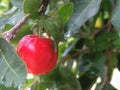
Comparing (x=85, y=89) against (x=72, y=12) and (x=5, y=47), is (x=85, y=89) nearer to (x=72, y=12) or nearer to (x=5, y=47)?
(x=72, y=12)

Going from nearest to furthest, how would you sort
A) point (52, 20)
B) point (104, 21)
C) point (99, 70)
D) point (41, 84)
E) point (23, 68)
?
point (23, 68) < point (52, 20) < point (41, 84) < point (99, 70) < point (104, 21)

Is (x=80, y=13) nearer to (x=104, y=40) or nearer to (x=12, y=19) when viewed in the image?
(x=12, y=19)

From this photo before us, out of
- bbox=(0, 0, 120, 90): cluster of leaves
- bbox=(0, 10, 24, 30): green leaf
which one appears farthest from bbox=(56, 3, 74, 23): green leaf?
bbox=(0, 10, 24, 30): green leaf

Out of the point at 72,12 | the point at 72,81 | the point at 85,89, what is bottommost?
the point at 85,89

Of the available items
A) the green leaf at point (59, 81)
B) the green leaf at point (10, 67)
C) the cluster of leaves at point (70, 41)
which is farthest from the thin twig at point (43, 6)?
the green leaf at point (59, 81)

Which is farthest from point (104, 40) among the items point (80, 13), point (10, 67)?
point (10, 67)

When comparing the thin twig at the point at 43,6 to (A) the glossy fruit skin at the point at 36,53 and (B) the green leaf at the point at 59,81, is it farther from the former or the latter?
(B) the green leaf at the point at 59,81


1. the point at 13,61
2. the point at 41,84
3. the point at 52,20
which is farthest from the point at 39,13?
the point at 41,84
